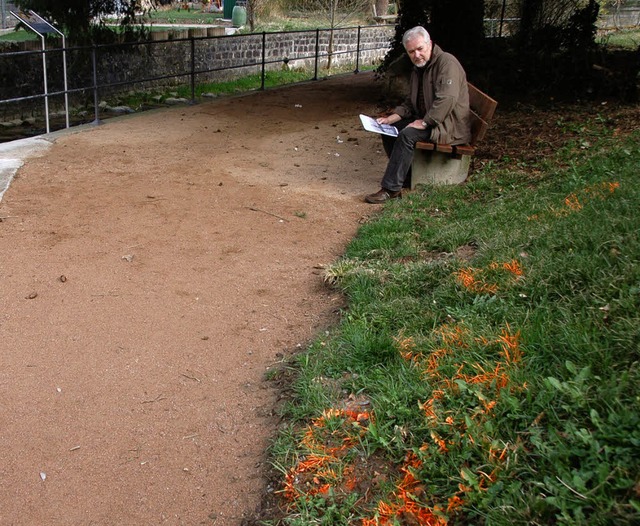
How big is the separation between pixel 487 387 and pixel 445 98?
4265 mm

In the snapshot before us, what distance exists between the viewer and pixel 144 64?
16.1 m

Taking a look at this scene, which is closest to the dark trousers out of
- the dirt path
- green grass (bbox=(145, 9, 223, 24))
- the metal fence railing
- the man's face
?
the dirt path

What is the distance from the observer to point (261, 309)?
192 inches

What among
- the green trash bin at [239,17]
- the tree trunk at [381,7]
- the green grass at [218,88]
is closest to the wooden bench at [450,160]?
the green grass at [218,88]

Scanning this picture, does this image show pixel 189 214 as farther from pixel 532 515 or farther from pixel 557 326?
pixel 532 515

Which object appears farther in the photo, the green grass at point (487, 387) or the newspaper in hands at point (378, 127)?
the newspaper in hands at point (378, 127)

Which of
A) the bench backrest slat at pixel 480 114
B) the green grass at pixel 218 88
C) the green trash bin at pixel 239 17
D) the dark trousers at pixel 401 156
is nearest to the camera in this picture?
the dark trousers at pixel 401 156

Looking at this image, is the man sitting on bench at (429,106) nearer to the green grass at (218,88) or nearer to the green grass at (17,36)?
the green grass at (218,88)

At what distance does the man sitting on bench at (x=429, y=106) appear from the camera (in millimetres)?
6793

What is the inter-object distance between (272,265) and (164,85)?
41.4ft

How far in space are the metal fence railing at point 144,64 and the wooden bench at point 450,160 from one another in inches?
185

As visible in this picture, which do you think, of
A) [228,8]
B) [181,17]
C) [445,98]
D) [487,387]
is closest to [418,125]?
[445,98]

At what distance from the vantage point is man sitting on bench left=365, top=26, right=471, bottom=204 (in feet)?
22.3

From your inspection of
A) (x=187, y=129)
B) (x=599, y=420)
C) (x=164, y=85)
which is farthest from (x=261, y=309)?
(x=164, y=85)
